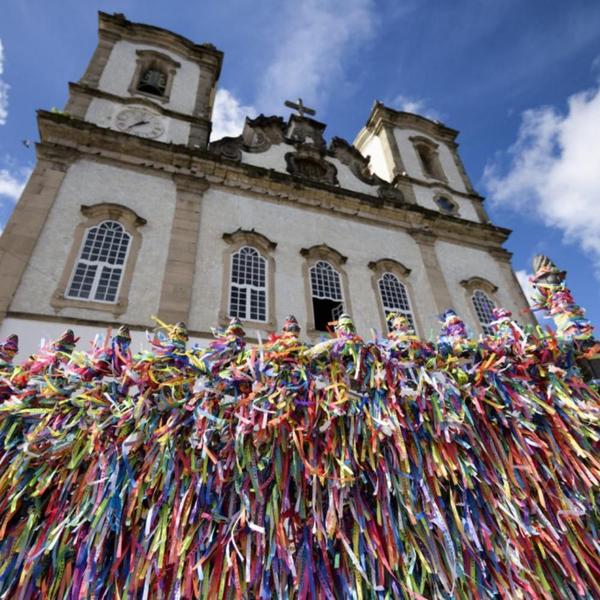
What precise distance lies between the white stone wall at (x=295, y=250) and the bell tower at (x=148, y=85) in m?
3.65

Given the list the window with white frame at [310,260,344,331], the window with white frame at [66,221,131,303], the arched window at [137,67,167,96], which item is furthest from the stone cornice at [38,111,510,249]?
the arched window at [137,67,167,96]

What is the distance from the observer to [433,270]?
12.5 m

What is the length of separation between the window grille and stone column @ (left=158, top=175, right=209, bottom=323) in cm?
352

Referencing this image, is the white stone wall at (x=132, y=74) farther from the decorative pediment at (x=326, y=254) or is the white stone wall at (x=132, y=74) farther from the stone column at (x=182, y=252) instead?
the decorative pediment at (x=326, y=254)

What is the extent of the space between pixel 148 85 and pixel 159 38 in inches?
132

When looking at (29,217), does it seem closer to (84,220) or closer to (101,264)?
(84,220)

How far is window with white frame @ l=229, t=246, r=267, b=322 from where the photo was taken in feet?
30.7

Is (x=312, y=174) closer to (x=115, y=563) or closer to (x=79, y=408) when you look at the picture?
(x=79, y=408)

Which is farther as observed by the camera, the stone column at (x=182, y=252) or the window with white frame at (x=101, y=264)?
the stone column at (x=182, y=252)

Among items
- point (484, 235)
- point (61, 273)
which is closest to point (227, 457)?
point (61, 273)

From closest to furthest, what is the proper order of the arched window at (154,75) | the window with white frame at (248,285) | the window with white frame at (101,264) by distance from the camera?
the window with white frame at (101,264), the window with white frame at (248,285), the arched window at (154,75)

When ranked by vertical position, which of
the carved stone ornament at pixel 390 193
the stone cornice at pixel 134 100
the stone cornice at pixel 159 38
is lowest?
the carved stone ornament at pixel 390 193

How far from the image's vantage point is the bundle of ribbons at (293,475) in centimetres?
279

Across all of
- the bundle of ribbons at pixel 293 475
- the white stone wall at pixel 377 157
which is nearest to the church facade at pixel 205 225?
the white stone wall at pixel 377 157
